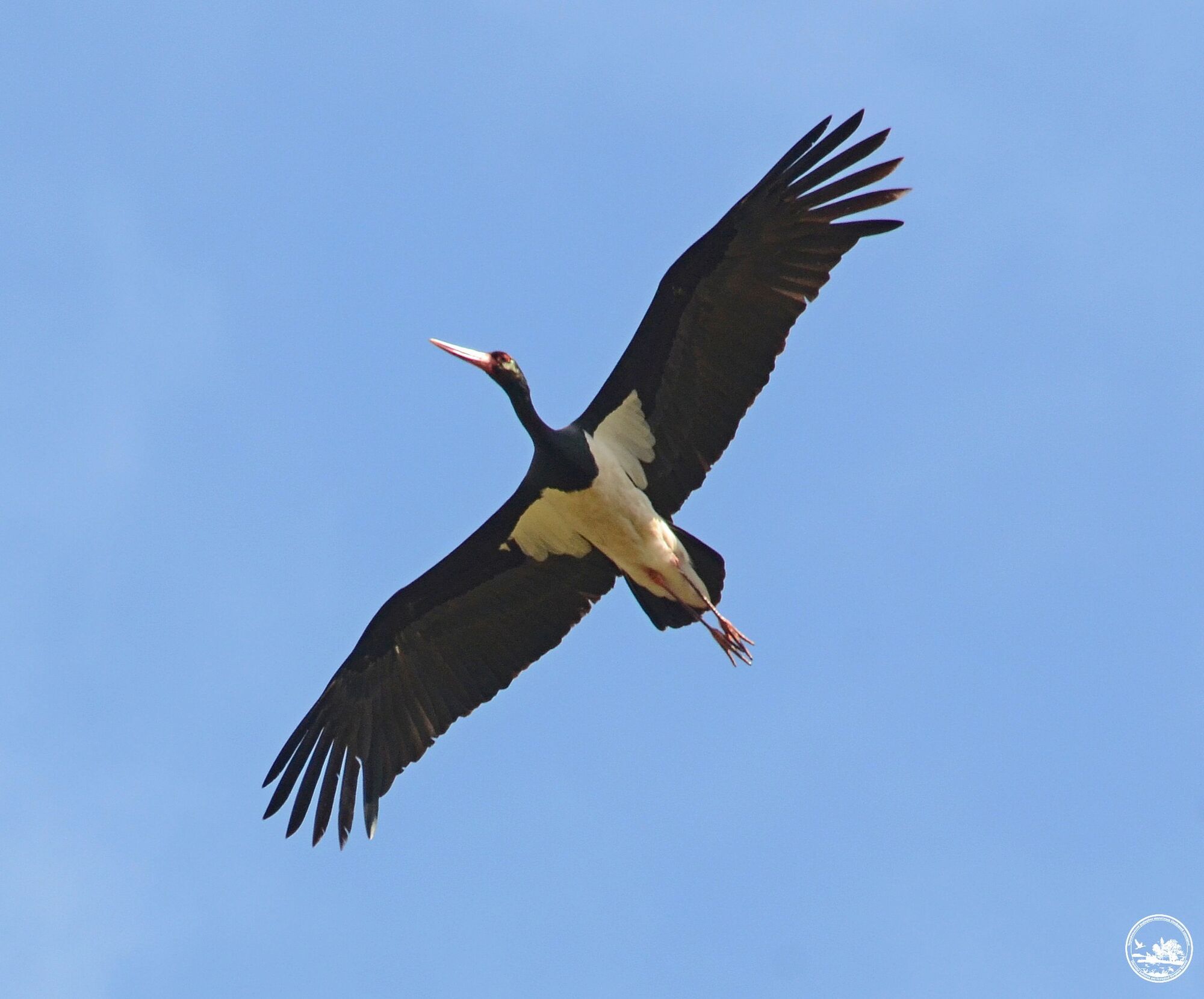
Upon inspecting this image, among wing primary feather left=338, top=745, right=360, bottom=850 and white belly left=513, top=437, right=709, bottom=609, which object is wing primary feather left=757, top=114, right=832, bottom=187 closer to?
white belly left=513, top=437, right=709, bottom=609

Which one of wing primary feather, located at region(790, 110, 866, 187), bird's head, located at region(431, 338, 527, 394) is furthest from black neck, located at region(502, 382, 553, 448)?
wing primary feather, located at region(790, 110, 866, 187)

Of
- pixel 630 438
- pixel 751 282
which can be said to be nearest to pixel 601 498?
pixel 630 438

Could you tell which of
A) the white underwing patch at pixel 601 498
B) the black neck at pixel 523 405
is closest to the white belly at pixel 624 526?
the white underwing patch at pixel 601 498

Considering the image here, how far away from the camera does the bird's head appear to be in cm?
1450

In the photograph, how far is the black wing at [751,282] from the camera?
1368 centimetres

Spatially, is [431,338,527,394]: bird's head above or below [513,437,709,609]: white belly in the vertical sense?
above

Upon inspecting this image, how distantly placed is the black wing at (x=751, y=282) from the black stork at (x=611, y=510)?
0.01 metres

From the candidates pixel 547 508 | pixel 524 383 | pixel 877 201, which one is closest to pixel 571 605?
pixel 547 508

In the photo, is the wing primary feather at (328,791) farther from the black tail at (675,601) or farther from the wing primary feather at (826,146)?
the wing primary feather at (826,146)

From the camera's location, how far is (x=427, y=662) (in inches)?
606

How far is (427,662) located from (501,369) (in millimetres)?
2756

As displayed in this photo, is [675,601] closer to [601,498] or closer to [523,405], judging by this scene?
[601,498]

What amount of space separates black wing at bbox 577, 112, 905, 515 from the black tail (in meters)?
0.99

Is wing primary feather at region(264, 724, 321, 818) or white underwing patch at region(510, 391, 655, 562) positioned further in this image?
wing primary feather at region(264, 724, 321, 818)
